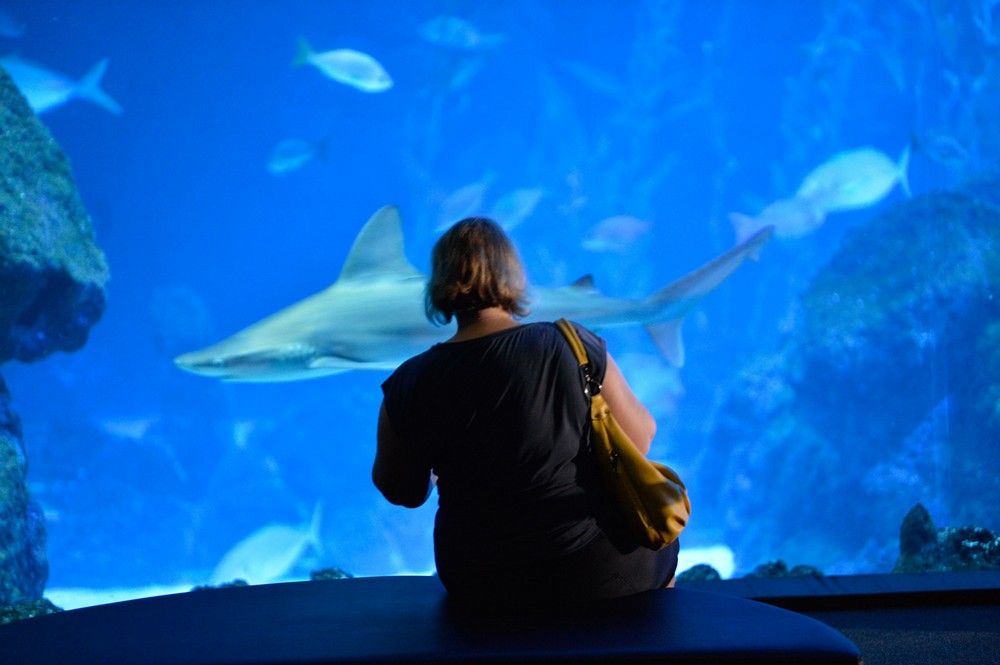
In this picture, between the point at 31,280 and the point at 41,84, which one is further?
the point at 41,84

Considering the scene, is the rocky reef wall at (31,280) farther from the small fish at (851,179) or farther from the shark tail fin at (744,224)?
the shark tail fin at (744,224)

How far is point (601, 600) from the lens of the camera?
67.1 inches

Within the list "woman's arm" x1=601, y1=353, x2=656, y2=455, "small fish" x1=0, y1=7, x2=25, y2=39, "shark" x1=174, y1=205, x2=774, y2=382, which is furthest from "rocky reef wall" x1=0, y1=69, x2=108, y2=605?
"woman's arm" x1=601, y1=353, x2=656, y2=455

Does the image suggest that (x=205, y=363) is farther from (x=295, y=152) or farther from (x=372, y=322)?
(x=295, y=152)

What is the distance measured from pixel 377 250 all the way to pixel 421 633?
3.10 m

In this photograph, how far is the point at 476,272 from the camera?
1735 millimetres

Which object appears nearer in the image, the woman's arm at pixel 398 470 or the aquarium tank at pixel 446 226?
the woman's arm at pixel 398 470

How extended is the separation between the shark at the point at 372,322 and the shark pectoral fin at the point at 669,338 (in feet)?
0.94

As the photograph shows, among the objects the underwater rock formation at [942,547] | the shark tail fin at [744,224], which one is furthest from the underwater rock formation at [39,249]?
the shark tail fin at [744,224]

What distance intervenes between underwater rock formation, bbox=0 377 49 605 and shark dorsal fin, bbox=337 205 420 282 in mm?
2440

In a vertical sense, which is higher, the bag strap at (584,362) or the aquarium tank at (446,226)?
the aquarium tank at (446,226)

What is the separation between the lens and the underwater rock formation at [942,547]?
161 inches

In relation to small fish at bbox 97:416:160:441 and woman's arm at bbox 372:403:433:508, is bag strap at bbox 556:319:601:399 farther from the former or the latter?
small fish at bbox 97:416:160:441

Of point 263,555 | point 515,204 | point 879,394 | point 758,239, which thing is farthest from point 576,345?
point 879,394
